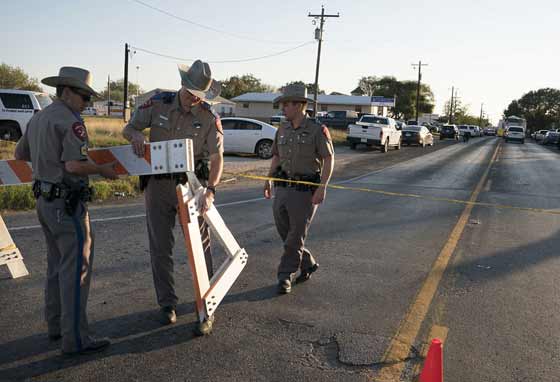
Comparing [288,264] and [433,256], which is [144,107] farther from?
[433,256]

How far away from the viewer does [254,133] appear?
770 inches

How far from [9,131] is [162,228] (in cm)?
1531

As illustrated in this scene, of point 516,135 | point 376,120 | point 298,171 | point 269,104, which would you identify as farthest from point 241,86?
point 298,171

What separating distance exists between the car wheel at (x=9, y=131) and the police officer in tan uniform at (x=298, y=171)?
48.5 ft

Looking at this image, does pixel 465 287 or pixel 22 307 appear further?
pixel 465 287

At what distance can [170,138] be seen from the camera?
3.95 meters

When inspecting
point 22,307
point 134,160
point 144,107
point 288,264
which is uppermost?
point 144,107

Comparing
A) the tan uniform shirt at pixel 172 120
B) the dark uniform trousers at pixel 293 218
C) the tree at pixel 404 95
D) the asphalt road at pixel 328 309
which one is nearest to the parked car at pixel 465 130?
the tree at pixel 404 95

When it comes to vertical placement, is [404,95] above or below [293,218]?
above

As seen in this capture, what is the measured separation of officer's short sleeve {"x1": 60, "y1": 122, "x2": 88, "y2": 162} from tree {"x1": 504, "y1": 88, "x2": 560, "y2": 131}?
13895 cm

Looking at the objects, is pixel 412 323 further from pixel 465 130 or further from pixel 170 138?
pixel 465 130

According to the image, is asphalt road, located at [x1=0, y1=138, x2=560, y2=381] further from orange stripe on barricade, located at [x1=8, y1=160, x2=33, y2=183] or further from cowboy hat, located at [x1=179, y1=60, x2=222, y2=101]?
cowboy hat, located at [x1=179, y1=60, x2=222, y2=101]

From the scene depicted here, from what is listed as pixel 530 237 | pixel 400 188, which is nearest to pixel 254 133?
pixel 400 188

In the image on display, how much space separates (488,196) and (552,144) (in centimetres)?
4953
